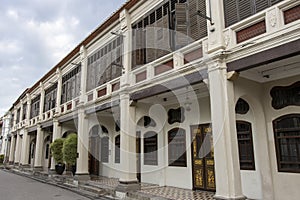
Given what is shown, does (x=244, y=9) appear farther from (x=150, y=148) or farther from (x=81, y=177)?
(x=81, y=177)

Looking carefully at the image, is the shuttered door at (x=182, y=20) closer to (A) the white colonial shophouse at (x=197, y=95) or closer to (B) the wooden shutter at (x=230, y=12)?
(A) the white colonial shophouse at (x=197, y=95)

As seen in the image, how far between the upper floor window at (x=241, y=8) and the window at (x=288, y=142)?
9.66ft

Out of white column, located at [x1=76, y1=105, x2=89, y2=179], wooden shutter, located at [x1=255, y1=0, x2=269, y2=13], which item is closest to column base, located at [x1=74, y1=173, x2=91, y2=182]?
white column, located at [x1=76, y1=105, x2=89, y2=179]

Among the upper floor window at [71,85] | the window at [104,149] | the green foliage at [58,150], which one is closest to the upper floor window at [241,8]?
the upper floor window at [71,85]

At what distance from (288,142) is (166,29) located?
16.4 ft

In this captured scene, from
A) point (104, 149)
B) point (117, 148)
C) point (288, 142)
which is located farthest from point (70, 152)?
Result: point (288, 142)

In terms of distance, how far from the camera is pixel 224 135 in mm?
6160

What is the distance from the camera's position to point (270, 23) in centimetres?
572

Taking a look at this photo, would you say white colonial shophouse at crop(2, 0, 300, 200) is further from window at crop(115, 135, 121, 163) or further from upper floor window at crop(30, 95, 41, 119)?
upper floor window at crop(30, 95, 41, 119)

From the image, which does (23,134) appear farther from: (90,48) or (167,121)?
(167,121)

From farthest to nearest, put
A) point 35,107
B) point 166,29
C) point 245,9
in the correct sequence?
1. point 35,107
2. point 166,29
3. point 245,9

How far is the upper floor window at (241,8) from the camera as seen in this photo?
6034 mm

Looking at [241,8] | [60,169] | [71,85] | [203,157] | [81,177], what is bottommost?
[81,177]

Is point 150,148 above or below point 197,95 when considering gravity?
below
